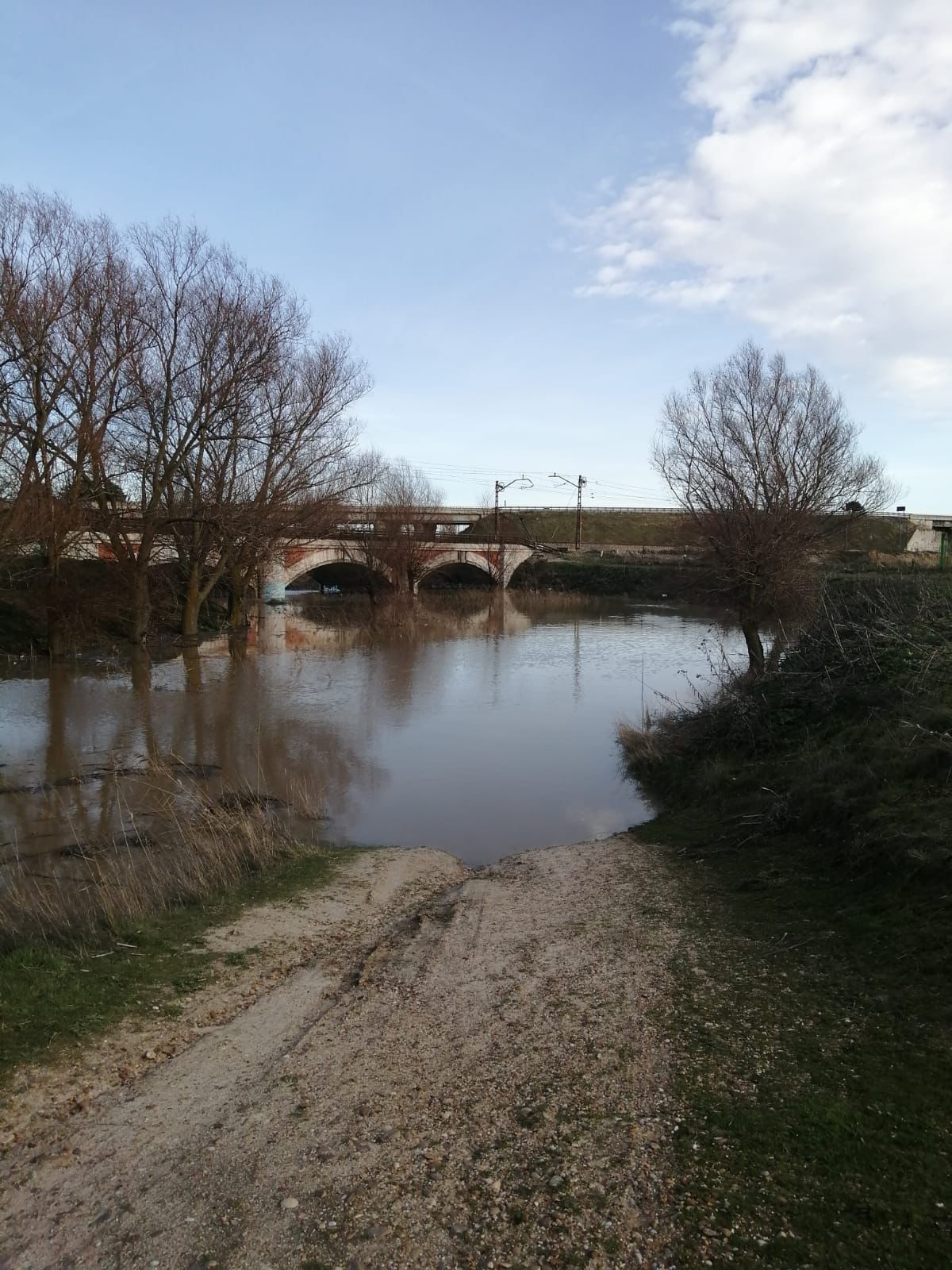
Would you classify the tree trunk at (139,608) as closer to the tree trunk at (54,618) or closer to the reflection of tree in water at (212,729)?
the reflection of tree in water at (212,729)

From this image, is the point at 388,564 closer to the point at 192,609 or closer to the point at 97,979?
the point at 192,609

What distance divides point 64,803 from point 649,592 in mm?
50828

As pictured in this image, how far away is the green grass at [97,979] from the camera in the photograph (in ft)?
16.8

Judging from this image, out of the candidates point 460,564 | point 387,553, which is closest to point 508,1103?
point 387,553

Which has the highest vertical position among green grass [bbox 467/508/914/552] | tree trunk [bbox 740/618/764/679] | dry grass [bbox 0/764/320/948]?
green grass [bbox 467/508/914/552]

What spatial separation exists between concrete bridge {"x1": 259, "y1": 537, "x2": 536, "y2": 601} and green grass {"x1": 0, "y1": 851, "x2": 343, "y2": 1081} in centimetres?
2794

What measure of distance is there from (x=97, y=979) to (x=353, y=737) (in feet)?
34.9

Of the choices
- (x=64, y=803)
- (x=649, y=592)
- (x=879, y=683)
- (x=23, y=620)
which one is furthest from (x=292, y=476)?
(x=649, y=592)

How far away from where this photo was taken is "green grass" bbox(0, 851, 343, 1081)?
16.8 ft

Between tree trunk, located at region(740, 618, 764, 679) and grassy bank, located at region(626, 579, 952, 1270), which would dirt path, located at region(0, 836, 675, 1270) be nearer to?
grassy bank, located at region(626, 579, 952, 1270)

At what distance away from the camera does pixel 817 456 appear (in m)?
26.6

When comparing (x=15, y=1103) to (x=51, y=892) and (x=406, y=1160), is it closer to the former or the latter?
(x=406, y=1160)

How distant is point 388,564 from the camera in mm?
51781

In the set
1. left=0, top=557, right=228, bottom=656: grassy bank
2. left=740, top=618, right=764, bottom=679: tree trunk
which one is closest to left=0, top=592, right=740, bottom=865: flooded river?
left=740, top=618, right=764, bottom=679: tree trunk
